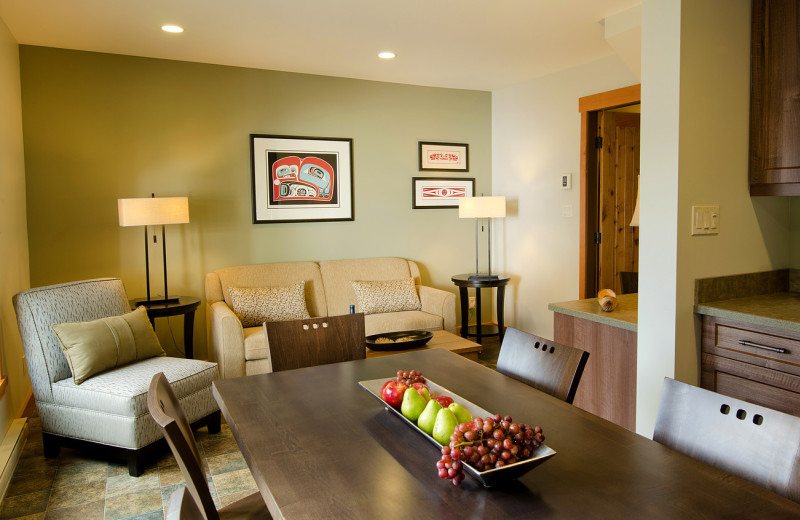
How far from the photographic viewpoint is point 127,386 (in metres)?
2.85

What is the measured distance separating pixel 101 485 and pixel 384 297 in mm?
2604

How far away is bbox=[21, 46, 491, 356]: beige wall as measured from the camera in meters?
4.14

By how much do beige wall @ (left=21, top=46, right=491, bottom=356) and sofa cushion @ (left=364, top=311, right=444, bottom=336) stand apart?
0.85 metres

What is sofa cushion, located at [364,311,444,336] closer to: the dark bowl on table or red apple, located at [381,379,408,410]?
the dark bowl on table

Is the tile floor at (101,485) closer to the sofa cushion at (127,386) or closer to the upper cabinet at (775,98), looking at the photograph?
the sofa cushion at (127,386)

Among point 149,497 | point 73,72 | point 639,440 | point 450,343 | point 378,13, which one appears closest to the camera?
point 639,440

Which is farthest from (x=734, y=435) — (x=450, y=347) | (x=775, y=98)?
(x=450, y=347)

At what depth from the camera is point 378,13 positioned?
3.46 meters

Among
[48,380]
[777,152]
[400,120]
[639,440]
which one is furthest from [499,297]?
[639,440]

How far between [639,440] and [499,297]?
3912 millimetres

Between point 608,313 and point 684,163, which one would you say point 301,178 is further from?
point 684,163

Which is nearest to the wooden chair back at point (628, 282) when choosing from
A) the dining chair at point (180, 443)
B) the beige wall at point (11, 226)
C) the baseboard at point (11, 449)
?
the dining chair at point (180, 443)

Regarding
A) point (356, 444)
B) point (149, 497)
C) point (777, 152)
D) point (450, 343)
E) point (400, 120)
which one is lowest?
point (149, 497)

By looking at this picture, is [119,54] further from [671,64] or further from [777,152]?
[777,152]
